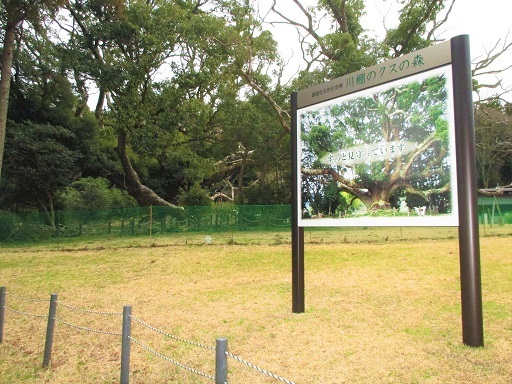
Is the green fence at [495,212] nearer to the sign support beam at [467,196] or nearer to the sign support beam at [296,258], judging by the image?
the sign support beam at [296,258]

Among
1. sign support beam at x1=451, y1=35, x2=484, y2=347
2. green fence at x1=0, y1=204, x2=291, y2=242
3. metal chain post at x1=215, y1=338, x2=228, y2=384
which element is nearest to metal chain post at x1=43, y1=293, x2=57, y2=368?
metal chain post at x1=215, y1=338, x2=228, y2=384

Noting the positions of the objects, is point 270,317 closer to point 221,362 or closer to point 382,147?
point 382,147

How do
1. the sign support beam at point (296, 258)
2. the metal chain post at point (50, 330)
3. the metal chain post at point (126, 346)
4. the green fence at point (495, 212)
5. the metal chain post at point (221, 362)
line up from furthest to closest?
the green fence at point (495, 212) < the sign support beam at point (296, 258) < the metal chain post at point (50, 330) < the metal chain post at point (126, 346) < the metal chain post at point (221, 362)

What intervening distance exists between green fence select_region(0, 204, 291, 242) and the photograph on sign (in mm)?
A: 13738

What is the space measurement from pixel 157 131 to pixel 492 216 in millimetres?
19163

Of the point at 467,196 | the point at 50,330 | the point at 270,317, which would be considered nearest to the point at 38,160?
the point at 50,330

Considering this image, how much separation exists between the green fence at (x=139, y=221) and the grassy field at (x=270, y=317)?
5887 millimetres

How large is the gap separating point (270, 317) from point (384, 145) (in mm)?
3064

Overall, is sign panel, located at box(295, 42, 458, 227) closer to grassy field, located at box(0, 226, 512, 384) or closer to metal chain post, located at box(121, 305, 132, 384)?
grassy field, located at box(0, 226, 512, 384)

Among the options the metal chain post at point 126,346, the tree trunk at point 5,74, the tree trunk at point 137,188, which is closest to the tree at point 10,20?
the tree trunk at point 5,74

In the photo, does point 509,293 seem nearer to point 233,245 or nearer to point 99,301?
point 99,301

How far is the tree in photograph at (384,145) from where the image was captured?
4.70m

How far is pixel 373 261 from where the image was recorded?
1152 cm

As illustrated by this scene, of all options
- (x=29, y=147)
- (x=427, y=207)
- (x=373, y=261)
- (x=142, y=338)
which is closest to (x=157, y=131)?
(x=29, y=147)
